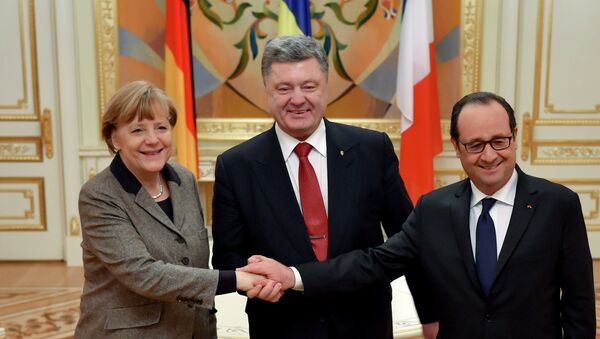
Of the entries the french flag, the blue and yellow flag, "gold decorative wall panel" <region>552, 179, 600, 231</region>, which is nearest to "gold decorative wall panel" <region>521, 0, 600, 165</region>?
"gold decorative wall panel" <region>552, 179, 600, 231</region>

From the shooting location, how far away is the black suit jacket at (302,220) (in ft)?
5.99

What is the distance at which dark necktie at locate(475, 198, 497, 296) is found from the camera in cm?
153

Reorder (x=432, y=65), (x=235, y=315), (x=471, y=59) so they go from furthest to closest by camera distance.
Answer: (x=471, y=59), (x=432, y=65), (x=235, y=315)

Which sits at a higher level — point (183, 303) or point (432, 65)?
point (432, 65)

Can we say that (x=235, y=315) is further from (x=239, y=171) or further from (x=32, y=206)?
(x=32, y=206)

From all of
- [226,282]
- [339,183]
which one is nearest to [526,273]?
[339,183]

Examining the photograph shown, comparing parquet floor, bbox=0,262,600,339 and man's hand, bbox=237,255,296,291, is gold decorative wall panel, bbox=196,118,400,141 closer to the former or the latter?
parquet floor, bbox=0,262,600,339

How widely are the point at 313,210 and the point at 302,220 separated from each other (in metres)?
0.05

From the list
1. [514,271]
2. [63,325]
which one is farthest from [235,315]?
[63,325]

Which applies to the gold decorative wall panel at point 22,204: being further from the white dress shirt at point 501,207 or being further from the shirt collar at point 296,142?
the white dress shirt at point 501,207

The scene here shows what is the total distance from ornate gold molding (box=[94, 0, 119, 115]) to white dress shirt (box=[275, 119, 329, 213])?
3266 millimetres

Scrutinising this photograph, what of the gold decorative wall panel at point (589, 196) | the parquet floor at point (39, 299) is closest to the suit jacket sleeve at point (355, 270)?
the parquet floor at point (39, 299)

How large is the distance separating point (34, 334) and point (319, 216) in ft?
8.62

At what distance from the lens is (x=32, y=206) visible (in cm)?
501
